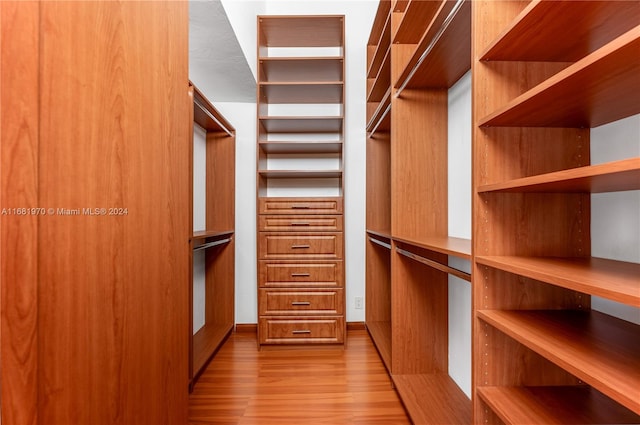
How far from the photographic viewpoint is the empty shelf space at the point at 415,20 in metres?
1.65

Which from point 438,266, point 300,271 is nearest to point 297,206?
point 300,271

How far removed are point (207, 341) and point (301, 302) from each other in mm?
743

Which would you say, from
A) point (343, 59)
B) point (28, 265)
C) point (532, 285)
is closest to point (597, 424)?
point (532, 285)

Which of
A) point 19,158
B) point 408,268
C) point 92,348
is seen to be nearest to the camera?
point 19,158

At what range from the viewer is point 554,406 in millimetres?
929

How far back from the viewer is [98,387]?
862mm

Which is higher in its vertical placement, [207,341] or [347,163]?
[347,163]

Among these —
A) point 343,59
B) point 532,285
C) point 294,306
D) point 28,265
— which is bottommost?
point 294,306

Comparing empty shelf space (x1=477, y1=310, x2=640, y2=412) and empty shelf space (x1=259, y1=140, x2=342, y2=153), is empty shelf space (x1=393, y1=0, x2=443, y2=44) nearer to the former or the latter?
empty shelf space (x1=259, y1=140, x2=342, y2=153)

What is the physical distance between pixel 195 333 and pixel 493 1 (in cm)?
269

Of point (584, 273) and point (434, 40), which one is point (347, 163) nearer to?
point (434, 40)

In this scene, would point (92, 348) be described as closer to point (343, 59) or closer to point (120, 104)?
point (120, 104)

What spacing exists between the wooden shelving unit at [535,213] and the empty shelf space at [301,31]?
1.76 meters

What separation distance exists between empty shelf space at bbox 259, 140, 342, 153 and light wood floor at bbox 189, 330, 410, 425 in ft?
5.15
